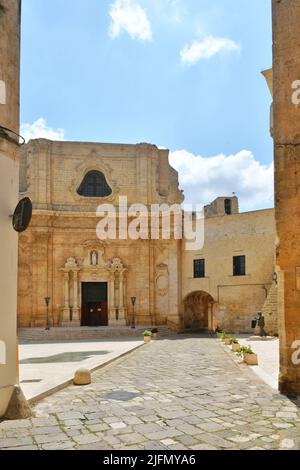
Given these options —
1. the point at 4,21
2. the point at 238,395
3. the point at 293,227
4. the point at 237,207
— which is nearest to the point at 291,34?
the point at 293,227

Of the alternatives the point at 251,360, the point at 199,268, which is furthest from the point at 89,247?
the point at 251,360

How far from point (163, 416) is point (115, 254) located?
22746 mm

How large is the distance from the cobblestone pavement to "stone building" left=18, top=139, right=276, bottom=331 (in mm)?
16650

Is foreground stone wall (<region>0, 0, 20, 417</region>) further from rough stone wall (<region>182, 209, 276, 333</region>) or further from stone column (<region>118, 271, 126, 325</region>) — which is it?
stone column (<region>118, 271, 126, 325</region>)

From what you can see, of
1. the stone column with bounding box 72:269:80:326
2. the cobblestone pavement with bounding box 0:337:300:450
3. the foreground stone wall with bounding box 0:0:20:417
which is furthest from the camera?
the stone column with bounding box 72:269:80:326

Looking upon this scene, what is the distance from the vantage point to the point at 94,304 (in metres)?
29.0

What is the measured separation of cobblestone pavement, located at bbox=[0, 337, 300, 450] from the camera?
5352 mm

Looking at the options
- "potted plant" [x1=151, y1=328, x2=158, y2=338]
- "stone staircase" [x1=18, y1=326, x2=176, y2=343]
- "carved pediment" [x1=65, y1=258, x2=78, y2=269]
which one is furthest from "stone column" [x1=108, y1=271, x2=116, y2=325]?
"potted plant" [x1=151, y1=328, x2=158, y2=338]

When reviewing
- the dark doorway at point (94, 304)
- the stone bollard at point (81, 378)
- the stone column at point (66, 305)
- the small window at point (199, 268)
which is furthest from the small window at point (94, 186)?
the stone bollard at point (81, 378)

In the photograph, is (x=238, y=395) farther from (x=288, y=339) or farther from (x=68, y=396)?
(x=68, y=396)

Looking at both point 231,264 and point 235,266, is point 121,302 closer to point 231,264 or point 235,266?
point 231,264

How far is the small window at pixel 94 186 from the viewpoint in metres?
30.0

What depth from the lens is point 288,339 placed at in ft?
27.2
